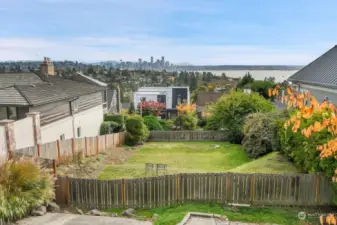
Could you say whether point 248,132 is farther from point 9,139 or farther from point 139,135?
point 9,139

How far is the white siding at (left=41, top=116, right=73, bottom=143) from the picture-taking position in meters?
16.0

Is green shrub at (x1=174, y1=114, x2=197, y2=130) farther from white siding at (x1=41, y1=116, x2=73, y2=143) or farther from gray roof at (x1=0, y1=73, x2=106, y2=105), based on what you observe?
white siding at (x1=41, y1=116, x2=73, y2=143)

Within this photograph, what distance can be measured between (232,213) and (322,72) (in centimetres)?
1436

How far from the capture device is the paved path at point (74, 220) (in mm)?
8328

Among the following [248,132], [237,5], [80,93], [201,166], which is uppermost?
[237,5]

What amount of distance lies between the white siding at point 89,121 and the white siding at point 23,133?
6578mm

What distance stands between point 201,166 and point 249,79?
40.7 m

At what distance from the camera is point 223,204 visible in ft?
31.9

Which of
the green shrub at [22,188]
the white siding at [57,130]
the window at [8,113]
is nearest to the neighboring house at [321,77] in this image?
the green shrub at [22,188]

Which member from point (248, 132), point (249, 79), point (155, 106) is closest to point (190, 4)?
point (248, 132)

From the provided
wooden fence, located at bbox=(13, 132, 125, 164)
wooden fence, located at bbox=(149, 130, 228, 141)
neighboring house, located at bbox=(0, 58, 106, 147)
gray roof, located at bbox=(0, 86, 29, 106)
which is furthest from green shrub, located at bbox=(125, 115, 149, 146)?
gray roof, located at bbox=(0, 86, 29, 106)

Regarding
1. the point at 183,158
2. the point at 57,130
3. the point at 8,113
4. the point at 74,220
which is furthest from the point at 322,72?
the point at 8,113

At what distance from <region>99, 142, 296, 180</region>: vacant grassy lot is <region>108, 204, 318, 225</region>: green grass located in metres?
3.12

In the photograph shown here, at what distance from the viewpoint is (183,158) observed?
18469mm
